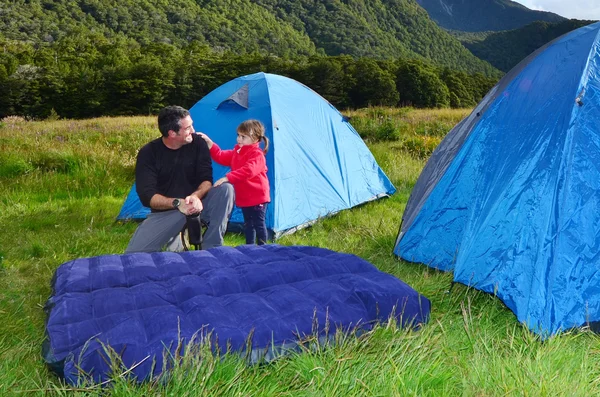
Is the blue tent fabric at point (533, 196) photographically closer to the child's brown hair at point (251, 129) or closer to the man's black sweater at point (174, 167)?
the child's brown hair at point (251, 129)

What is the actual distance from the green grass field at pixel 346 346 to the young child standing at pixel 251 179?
0.44 metres

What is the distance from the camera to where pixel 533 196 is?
9.94 ft

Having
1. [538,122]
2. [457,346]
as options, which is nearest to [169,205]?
[457,346]

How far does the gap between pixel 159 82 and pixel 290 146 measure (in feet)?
111

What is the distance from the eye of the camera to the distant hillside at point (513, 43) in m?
147

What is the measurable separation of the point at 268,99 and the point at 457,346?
12.4ft

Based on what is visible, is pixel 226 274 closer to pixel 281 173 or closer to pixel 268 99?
pixel 281 173

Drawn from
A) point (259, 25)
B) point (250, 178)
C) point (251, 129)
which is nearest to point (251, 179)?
point (250, 178)

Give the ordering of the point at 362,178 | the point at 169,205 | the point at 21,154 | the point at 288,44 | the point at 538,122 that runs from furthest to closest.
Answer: the point at 288,44 < the point at 21,154 < the point at 362,178 < the point at 169,205 < the point at 538,122

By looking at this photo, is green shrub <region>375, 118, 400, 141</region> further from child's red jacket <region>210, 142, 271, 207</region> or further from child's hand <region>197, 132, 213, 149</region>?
child's hand <region>197, 132, 213, 149</region>

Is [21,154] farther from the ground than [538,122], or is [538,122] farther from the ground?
[538,122]

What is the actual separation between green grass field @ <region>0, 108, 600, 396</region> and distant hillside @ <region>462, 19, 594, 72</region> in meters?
152

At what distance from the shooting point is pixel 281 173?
538 centimetres

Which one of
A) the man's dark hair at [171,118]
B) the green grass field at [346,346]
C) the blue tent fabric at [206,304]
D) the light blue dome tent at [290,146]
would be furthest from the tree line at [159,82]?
the blue tent fabric at [206,304]
